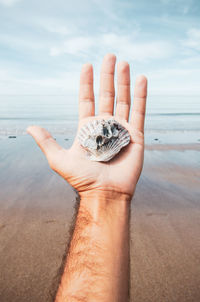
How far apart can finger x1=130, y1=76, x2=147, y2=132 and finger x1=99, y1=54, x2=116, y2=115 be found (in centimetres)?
47

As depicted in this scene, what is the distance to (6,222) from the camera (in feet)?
11.4

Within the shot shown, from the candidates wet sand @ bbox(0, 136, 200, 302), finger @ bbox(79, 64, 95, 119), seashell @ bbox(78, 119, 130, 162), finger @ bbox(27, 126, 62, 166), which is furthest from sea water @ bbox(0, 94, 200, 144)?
finger @ bbox(27, 126, 62, 166)

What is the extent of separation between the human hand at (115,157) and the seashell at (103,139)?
3.5 inches

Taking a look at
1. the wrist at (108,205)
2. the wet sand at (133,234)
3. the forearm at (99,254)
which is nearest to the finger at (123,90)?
the wrist at (108,205)

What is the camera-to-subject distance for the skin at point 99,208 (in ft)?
6.40

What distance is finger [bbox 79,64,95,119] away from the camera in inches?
133

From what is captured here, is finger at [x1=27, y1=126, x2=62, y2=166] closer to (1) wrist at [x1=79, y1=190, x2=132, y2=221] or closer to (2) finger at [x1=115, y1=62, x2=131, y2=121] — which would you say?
(1) wrist at [x1=79, y1=190, x2=132, y2=221]

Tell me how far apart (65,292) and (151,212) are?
2.35m

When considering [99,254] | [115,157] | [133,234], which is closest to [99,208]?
[99,254]

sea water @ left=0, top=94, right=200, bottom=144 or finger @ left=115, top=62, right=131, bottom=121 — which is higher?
finger @ left=115, top=62, right=131, bottom=121

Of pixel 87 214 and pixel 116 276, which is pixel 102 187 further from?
pixel 116 276

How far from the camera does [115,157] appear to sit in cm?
280

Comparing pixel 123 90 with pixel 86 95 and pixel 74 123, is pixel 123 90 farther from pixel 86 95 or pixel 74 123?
pixel 74 123

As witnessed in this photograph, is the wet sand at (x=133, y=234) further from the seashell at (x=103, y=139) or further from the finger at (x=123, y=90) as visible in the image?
the finger at (x=123, y=90)
